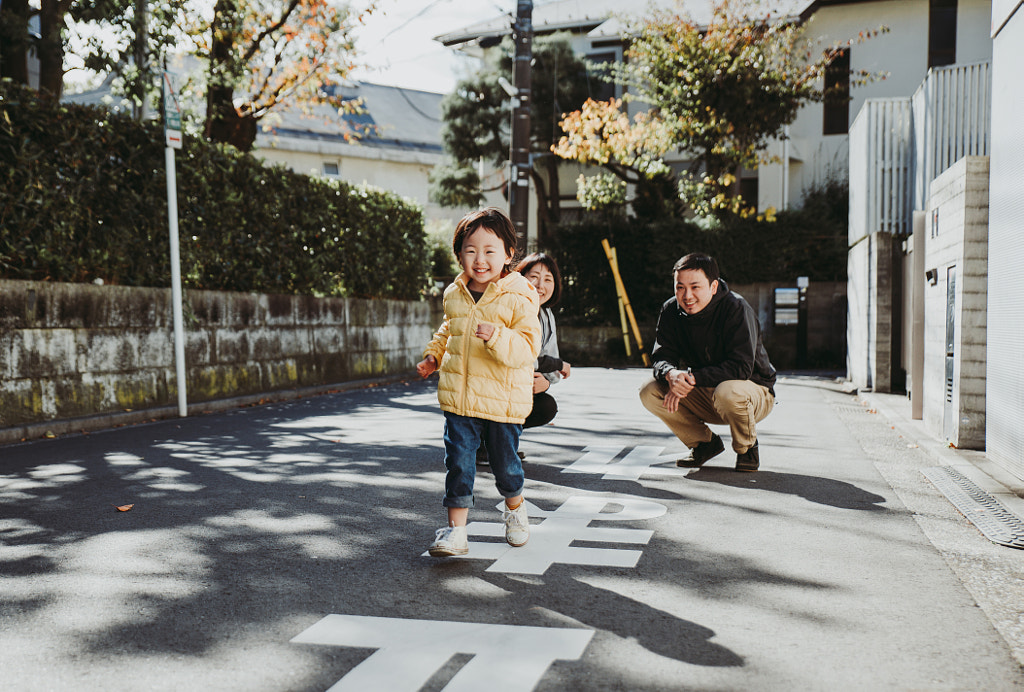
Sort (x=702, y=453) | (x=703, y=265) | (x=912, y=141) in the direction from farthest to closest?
(x=912, y=141), (x=702, y=453), (x=703, y=265)

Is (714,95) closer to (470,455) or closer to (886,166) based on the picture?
(886,166)

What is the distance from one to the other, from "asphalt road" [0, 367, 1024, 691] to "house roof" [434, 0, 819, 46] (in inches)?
Result: 772

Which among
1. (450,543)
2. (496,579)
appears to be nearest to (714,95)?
(450,543)

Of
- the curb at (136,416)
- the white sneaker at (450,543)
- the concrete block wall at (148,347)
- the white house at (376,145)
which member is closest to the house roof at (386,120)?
the white house at (376,145)

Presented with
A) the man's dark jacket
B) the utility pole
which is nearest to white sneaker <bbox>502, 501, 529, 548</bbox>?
the man's dark jacket

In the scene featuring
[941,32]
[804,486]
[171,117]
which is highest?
[941,32]

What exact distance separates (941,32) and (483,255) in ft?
74.2

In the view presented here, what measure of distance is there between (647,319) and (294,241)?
9.02 m

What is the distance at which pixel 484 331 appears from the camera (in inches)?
136

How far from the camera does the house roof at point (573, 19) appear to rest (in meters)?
23.7

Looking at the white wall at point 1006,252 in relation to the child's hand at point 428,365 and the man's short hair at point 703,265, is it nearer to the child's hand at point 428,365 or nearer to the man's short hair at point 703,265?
the man's short hair at point 703,265

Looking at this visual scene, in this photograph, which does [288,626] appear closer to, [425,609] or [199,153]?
[425,609]

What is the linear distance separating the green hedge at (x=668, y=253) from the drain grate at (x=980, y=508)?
12437 mm

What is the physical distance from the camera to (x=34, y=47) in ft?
31.7
